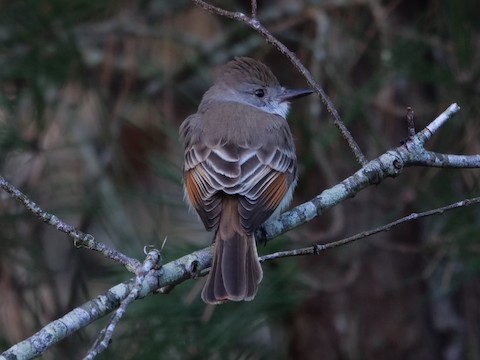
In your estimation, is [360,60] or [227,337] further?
[360,60]

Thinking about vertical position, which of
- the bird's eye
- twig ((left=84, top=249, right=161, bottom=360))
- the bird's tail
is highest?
the bird's eye

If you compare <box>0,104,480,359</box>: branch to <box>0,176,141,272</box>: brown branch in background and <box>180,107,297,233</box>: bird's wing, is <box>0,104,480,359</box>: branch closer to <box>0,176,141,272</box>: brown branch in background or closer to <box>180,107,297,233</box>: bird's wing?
<box>0,176,141,272</box>: brown branch in background

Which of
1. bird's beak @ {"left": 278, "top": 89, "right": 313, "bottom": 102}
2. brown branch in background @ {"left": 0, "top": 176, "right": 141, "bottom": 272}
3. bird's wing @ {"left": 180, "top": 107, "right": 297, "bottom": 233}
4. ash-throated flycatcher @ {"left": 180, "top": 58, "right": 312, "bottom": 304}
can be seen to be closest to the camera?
brown branch in background @ {"left": 0, "top": 176, "right": 141, "bottom": 272}

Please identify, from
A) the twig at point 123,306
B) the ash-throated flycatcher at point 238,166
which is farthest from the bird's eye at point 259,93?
the twig at point 123,306

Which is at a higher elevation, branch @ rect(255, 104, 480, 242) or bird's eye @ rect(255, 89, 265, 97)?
bird's eye @ rect(255, 89, 265, 97)

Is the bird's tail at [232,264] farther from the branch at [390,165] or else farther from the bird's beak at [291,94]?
the bird's beak at [291,94]

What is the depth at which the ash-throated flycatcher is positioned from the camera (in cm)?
369

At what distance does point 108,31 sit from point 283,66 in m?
1.04

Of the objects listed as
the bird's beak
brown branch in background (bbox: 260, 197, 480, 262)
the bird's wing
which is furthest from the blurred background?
brown branch in background (bbox: 260, 197, 480, 262)

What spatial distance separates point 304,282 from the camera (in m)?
5.21

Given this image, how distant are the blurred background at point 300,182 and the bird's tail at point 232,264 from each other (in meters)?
0.84

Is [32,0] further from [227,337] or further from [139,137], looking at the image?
[227,337]

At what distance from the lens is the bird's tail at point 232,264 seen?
3.58m

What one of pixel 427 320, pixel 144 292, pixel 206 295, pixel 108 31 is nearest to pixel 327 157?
pixel 427 320
